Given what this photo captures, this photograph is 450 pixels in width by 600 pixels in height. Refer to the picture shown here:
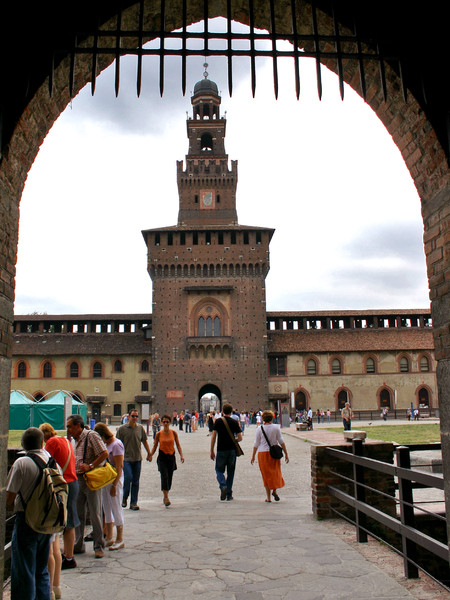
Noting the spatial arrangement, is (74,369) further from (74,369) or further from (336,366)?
(336,366)

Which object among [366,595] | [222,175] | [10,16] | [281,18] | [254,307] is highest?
[222,175]

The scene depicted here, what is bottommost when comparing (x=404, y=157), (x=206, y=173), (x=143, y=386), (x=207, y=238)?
(x=143, y=386)

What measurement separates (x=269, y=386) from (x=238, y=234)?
1247 centimetres

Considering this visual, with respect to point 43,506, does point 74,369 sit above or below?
above

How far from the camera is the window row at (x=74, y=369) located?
1779 inches

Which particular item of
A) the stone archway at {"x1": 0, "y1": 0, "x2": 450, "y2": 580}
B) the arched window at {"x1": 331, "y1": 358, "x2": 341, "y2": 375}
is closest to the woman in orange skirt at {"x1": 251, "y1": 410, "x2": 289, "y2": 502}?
the stone archway at {"x1": 0, "y1": 0, "x2": 450, "y2": 580}

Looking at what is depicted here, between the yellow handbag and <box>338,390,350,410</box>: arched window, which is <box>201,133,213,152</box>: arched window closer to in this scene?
<box>338,390,350,410</box>: arched window

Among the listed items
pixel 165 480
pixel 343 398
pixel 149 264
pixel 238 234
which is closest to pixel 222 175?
pixel 238 234

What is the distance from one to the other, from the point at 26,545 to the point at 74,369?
141ft

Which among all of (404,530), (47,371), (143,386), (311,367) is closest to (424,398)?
(311,367)

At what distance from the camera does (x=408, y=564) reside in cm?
478

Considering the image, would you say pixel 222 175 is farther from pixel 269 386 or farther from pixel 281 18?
pixel 281 18

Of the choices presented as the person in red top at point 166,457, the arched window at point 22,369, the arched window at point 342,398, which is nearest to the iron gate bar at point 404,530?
the person in red top at point 166,457

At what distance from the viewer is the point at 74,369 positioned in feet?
149
